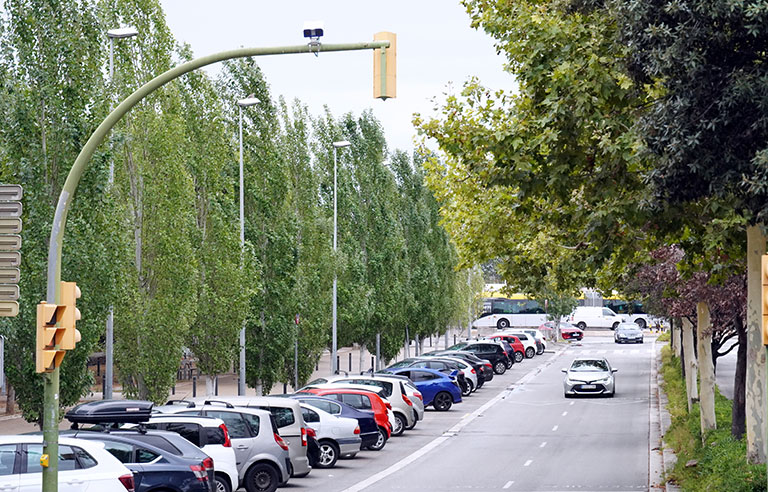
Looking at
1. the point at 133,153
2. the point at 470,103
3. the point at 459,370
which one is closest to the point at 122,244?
the point at 133,153

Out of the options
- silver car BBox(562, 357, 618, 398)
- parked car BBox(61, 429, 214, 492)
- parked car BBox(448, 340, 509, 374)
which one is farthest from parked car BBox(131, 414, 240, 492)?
parked car BBox(448, 340, 509, 374)

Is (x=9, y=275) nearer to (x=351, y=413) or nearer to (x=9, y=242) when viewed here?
(x=9, y=242)

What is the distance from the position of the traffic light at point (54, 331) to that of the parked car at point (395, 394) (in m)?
18.8

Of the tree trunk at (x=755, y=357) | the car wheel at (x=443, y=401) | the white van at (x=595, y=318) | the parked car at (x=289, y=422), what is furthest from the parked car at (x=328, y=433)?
the white van at (x=595, y=318)

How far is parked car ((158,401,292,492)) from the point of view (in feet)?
65.7

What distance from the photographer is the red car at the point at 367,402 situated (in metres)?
27.7

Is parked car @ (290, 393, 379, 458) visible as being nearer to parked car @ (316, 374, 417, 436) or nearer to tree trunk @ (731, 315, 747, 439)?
parked car @ (316, 374, 417, 436)

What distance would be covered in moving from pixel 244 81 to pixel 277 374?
32.2ft

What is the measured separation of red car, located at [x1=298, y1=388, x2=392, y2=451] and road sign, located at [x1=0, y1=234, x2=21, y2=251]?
15.3 meters

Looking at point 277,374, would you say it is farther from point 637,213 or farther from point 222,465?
point 637,213

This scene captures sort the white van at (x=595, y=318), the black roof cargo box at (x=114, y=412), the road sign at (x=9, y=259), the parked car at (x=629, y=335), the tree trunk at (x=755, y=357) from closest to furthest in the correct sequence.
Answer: the road sign at (x=9, y=259)
the tree trunk at (x=755, y=357)
the black roof cargo box at (x=114, y=412)
the parked car at (x=629, y=335)
the white van at (x=595, y=318)

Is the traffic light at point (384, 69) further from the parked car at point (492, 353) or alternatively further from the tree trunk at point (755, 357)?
the parked car at point (492, 353)

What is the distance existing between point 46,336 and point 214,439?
6538mm

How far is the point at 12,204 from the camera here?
13203mm
